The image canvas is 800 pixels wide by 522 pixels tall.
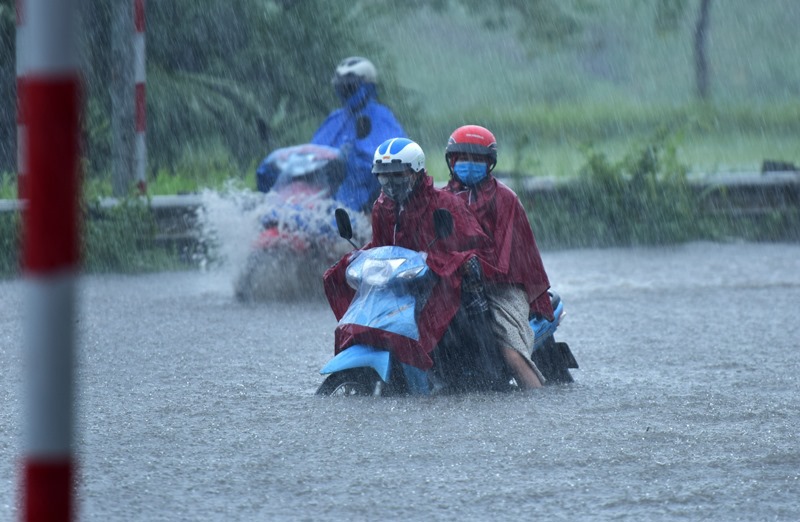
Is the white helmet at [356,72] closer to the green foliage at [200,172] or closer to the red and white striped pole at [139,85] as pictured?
the red and white striped pole at [139,85]

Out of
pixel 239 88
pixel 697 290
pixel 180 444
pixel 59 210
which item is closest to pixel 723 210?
pixel 697 290

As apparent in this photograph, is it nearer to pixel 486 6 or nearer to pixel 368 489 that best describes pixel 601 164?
pixel 486 6

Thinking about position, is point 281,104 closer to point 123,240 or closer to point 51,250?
point 123,240

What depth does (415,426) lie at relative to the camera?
6422 mm

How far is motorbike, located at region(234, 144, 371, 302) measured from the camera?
11.3 meters

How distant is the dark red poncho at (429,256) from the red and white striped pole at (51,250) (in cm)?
478

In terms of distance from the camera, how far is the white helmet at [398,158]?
752cm

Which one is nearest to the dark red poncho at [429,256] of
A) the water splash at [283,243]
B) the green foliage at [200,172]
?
the water splash at [283,243]

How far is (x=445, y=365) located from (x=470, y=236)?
63 centimetres

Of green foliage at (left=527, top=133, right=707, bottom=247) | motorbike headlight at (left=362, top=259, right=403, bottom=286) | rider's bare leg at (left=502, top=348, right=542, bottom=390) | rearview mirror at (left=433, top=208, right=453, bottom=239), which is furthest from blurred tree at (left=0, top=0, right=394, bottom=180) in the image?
rider's bare leg at (left=502, top=348, right=542, bottom=390)

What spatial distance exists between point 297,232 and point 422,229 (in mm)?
3847

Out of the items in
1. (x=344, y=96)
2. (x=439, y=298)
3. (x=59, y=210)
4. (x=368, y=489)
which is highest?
(x=344, y=96)

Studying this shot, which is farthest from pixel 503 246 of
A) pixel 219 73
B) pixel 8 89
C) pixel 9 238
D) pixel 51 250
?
pixel 219 73

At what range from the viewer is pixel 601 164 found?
16.0 m
